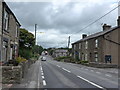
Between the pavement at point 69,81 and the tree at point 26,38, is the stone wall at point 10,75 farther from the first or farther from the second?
the tree at point 26,38

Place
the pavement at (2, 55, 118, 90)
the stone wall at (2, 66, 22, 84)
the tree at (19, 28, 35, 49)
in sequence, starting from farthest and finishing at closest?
1. the tree at (19, 28, 35, 49)
2. the stone wall at (2, 66, 22, 84)
3. the pavement at (2, 55, 118, 90)

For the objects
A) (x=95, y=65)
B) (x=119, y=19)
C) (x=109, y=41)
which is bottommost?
(x=95, y=65)

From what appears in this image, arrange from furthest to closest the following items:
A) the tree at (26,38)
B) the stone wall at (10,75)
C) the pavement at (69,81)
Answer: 1. the tree at (26,38)
2. the stone wall at (10,75)
3. the pavement at (69,81)

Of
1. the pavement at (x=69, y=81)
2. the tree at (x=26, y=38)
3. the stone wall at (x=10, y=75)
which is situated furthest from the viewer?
the tree at (x=26, y=38)

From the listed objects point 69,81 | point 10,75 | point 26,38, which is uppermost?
point 26,38

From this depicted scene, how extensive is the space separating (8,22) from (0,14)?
4.10 m

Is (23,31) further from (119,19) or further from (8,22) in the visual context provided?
(8,22)

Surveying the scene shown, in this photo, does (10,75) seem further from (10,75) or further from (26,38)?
(26,38)

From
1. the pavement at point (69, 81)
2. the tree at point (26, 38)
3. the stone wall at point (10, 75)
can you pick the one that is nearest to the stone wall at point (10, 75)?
the stone wall at point (10, 75)

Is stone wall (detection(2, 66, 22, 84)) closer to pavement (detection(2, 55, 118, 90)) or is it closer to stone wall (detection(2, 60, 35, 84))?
stone wall (detection(2, 60, 35, 84))

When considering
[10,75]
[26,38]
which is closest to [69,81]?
[10,75]

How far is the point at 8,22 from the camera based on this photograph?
19.8m

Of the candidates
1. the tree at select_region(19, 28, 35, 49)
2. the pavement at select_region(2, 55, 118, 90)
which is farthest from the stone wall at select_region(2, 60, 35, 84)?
the tree at select_region(19, 28, 35, 49)

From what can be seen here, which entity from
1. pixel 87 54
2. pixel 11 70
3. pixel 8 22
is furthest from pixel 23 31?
pixel 11 70
